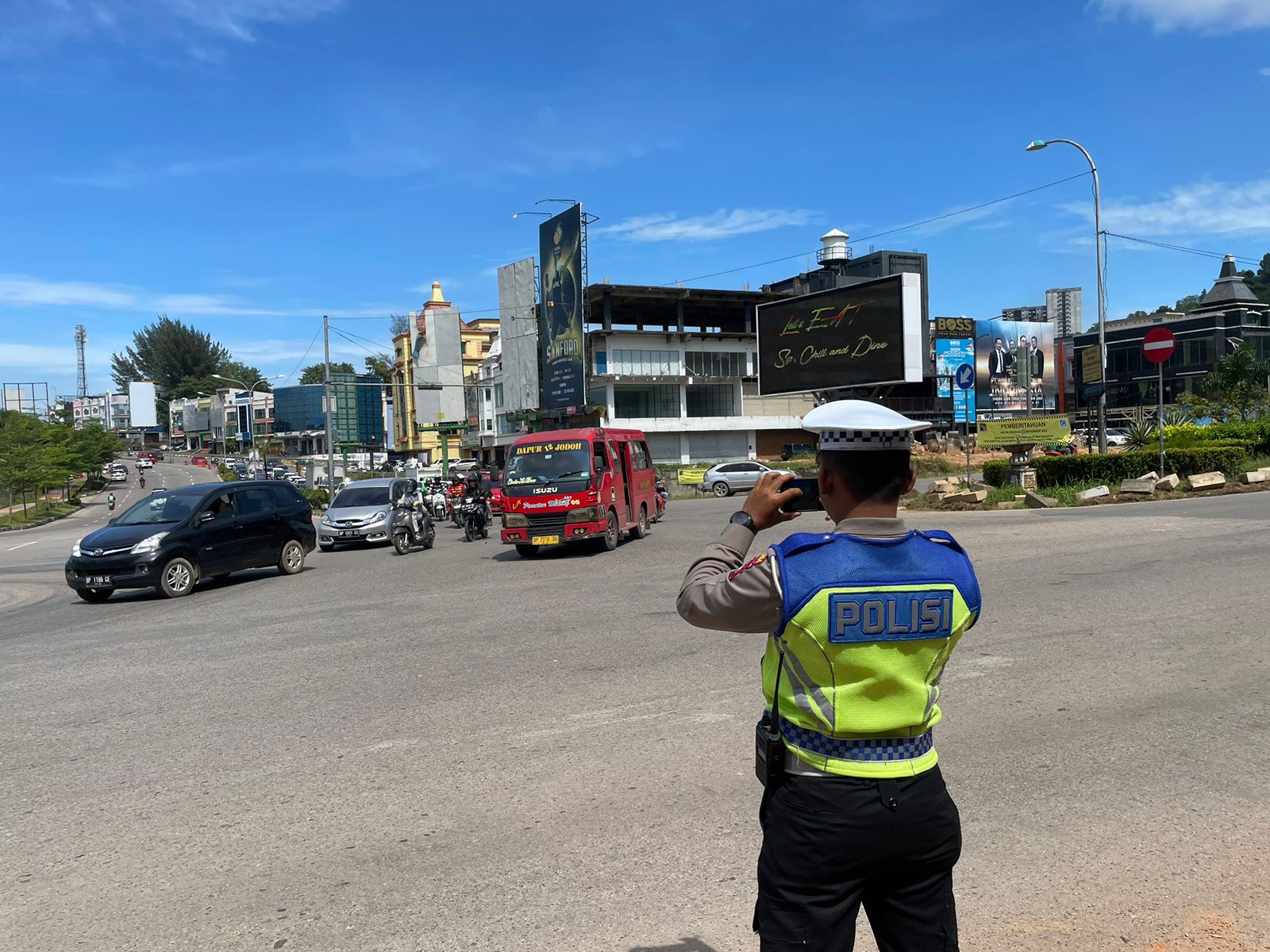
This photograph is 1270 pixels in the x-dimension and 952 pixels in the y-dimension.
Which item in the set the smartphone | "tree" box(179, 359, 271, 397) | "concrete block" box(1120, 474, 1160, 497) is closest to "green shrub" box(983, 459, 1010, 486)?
"concrete block" box(1120, 474, 1160, 497)

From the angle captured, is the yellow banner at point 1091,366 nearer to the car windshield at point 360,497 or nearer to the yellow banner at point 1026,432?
the yellow banner at point 1026,432

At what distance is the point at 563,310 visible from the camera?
168ft

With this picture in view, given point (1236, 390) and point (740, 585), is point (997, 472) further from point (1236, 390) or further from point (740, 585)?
point (740, 585)

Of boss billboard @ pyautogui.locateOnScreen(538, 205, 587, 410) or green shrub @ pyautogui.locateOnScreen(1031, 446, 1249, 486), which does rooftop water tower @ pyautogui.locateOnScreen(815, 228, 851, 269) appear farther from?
green shrub @ pyautogui.locateOnScreen(1031, 446, 1249, 486)

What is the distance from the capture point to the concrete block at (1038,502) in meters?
20.9

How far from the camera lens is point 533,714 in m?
6.49

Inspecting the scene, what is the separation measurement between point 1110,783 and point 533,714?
3.61 meters

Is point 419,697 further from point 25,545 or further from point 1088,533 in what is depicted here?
→ point 25,545

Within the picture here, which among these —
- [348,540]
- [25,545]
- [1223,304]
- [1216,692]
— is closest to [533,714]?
[1216,692]

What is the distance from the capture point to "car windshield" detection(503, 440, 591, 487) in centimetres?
1786

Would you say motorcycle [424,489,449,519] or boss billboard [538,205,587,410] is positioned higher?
boss billboard [538,205,587,410]

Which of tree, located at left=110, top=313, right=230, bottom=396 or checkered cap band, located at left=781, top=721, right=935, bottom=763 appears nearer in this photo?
checkered cap band, located at left=781, top=721, right=935, bottom=763

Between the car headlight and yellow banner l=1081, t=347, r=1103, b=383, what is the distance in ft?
73.2

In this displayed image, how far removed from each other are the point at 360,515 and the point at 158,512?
7.95 m
